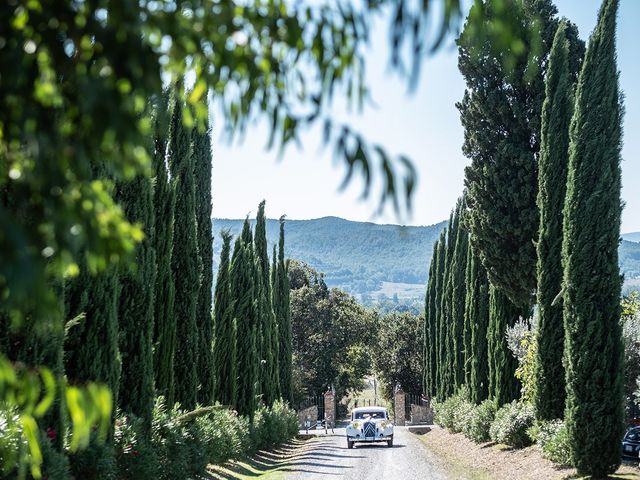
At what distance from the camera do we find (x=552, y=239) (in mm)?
17812

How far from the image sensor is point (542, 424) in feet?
60.0

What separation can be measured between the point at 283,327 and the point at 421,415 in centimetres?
2042

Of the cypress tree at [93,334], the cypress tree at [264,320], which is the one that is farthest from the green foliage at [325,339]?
the cypress tree at [93,334]

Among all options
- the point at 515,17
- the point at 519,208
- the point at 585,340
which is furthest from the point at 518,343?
the point at 515,17

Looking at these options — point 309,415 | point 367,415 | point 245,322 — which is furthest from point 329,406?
point 245,322

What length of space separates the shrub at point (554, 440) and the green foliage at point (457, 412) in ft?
31.0

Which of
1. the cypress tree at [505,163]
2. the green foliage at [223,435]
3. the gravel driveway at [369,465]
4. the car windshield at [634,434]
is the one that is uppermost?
the cypress tree at [505,163]

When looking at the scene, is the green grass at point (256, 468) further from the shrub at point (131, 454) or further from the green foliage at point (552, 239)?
the green foliage at point (552, 239)

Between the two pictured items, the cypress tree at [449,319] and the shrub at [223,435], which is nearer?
the shrub at [223,435]

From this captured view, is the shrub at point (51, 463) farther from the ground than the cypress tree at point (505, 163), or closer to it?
closer to it

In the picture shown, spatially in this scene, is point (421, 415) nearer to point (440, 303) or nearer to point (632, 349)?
point (440, 303)

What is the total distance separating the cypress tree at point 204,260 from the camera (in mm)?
19500

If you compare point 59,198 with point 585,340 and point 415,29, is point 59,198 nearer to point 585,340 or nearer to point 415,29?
point 415,29

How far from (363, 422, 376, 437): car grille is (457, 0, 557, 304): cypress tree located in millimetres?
9061
